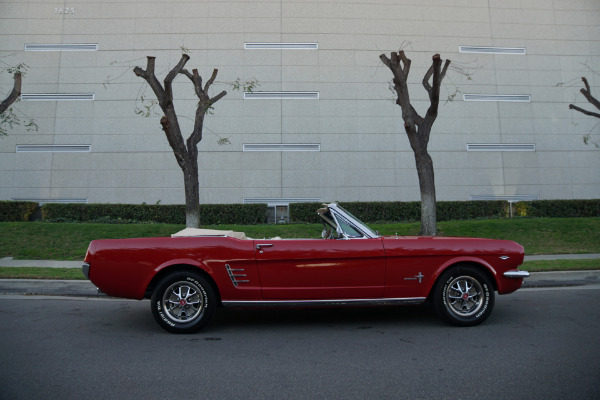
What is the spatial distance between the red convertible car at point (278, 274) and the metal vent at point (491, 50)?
16.6 metres

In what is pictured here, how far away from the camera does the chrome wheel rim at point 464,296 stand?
15.7 feet

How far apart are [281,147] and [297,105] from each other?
1.96 meters

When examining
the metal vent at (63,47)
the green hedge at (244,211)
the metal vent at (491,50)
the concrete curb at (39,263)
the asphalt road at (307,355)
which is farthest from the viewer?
the metal vent at (491,50)

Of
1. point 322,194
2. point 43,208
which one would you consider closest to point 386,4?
point 322,194

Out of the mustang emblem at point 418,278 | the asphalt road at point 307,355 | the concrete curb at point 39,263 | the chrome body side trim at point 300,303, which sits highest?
the mustang emblem at point 418,278

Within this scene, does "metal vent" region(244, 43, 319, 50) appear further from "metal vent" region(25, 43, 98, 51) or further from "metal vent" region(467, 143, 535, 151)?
"metal vent" region(467, 143, 535, 151)

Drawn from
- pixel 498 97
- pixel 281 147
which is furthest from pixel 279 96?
pixel 498 97

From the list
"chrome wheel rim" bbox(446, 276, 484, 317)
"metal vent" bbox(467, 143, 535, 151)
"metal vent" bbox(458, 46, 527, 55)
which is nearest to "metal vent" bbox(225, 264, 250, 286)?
"chrome wheel rim" bbox(446, 276, 484, 317)

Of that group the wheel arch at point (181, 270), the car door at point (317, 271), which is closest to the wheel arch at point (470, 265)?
the car door at point (317, 271)

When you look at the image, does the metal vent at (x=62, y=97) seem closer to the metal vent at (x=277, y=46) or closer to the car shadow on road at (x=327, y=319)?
the metal vent at (x=277, y=46)

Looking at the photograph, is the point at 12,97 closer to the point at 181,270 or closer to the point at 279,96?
the point at 279,96

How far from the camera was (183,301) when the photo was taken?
183 inches

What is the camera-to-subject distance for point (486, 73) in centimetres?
1859

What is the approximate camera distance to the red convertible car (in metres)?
4.64
